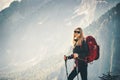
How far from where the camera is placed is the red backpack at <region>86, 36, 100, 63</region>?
10648mm

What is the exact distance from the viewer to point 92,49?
10.6 meters

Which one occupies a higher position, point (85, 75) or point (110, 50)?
point (85, 75)

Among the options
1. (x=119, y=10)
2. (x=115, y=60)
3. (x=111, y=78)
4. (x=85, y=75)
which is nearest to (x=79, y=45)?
(x=85, y=75)

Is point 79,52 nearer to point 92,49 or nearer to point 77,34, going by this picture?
point 92,49

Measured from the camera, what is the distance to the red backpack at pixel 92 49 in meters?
10.6

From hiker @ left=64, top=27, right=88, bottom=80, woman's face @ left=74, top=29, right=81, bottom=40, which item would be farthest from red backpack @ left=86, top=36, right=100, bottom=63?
woman's face @ left=74, top=29, right=81, bottom=40

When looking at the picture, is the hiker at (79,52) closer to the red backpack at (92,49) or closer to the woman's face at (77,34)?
the woman's face at (77,34)

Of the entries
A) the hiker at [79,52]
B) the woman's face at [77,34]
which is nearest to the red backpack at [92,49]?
the hiker at [79,52]

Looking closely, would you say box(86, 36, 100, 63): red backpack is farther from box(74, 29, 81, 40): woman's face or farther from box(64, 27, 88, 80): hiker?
box(74, 29, 81, 40): woman's face

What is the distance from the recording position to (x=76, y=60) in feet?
35.7

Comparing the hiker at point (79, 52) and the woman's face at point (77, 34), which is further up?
the woman's face at point (77, 34)

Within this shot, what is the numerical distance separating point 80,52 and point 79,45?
32 centimetres

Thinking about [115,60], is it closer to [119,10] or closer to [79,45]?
[119,10]

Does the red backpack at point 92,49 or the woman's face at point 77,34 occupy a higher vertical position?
the woman's face at point 77,34
